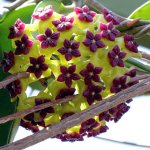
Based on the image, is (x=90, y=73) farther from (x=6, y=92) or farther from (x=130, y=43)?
(x=6, y=92)

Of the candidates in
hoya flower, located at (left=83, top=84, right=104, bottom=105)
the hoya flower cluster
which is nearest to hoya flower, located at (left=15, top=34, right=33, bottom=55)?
the hoya flower cluster

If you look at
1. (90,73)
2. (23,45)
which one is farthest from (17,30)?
(90,73)

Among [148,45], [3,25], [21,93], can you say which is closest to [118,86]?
[21,93]

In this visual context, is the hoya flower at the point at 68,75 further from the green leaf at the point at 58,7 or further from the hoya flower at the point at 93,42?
the green leaf at the point at 58,7

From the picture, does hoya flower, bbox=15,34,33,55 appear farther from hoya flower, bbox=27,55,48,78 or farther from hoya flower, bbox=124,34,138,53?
hoya flower, bbox=124,34,138,53

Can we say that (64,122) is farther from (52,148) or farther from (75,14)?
(52,148)

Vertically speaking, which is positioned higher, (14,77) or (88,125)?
(14,77)
